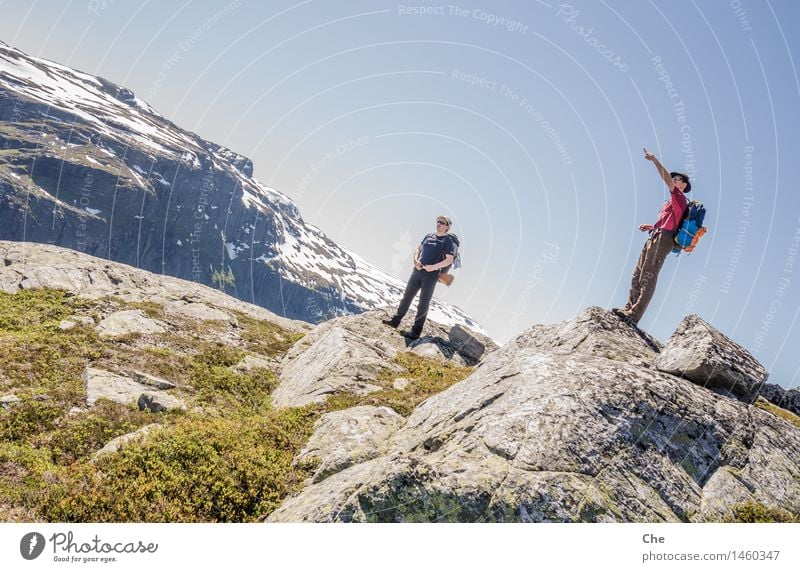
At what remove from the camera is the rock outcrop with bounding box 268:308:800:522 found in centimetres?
708

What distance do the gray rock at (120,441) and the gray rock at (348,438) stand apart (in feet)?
11.2

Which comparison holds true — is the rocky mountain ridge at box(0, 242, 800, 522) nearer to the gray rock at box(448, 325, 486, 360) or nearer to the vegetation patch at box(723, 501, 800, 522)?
the vegetation patch at box(723, 501, 800, 522)

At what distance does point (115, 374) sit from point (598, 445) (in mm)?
13239

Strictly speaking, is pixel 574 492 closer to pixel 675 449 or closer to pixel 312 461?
pixel 675 449

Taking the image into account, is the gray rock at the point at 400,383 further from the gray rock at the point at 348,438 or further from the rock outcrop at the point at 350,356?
the gray rock at the point at 348,438

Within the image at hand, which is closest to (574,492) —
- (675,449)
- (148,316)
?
(675,449)

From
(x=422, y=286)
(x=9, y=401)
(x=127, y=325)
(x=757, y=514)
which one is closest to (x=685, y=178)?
(x=757, y=514)

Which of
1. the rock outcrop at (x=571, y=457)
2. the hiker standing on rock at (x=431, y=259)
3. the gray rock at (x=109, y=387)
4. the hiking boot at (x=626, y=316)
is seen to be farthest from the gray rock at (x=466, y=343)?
the gray rock at (x=109, y=387)

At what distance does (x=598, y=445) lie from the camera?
810 cm

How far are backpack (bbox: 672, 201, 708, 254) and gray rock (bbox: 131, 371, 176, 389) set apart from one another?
16.1m

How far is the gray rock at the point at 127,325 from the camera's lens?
17.4 metres

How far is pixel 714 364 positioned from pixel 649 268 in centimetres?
375
